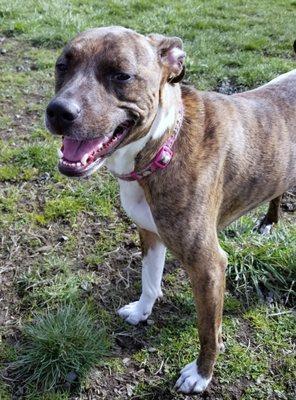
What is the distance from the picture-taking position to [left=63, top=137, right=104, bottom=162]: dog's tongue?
246 cm

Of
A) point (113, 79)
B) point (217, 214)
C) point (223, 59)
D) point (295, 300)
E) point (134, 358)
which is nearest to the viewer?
point (113, 79)

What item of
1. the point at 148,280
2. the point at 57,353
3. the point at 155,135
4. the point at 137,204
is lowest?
the point at 57,353

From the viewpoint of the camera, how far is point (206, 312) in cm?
287

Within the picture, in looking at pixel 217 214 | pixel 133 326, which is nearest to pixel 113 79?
pixel 217 214

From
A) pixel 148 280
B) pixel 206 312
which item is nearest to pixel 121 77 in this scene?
pixel 206 312

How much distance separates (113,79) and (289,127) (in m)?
1.31

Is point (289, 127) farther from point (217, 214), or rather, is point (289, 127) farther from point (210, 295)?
point (210, 295)

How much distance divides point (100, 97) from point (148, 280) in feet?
4.55

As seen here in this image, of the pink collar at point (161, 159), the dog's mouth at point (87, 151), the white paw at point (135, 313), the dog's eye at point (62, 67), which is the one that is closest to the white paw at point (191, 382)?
the white paw at point (135, 313)

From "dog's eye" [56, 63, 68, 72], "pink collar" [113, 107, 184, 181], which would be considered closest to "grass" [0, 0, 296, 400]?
"pink collar" [113, 107, 184, 181]

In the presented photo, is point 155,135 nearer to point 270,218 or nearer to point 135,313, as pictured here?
point 135,313

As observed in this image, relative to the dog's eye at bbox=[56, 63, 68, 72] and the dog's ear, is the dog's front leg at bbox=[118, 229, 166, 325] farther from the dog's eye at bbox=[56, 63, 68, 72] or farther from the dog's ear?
the dog's eye at bbox=[56, 63, 68, 72]

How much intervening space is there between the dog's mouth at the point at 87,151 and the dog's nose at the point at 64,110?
0.13 m

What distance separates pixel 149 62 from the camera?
259 centimetres
